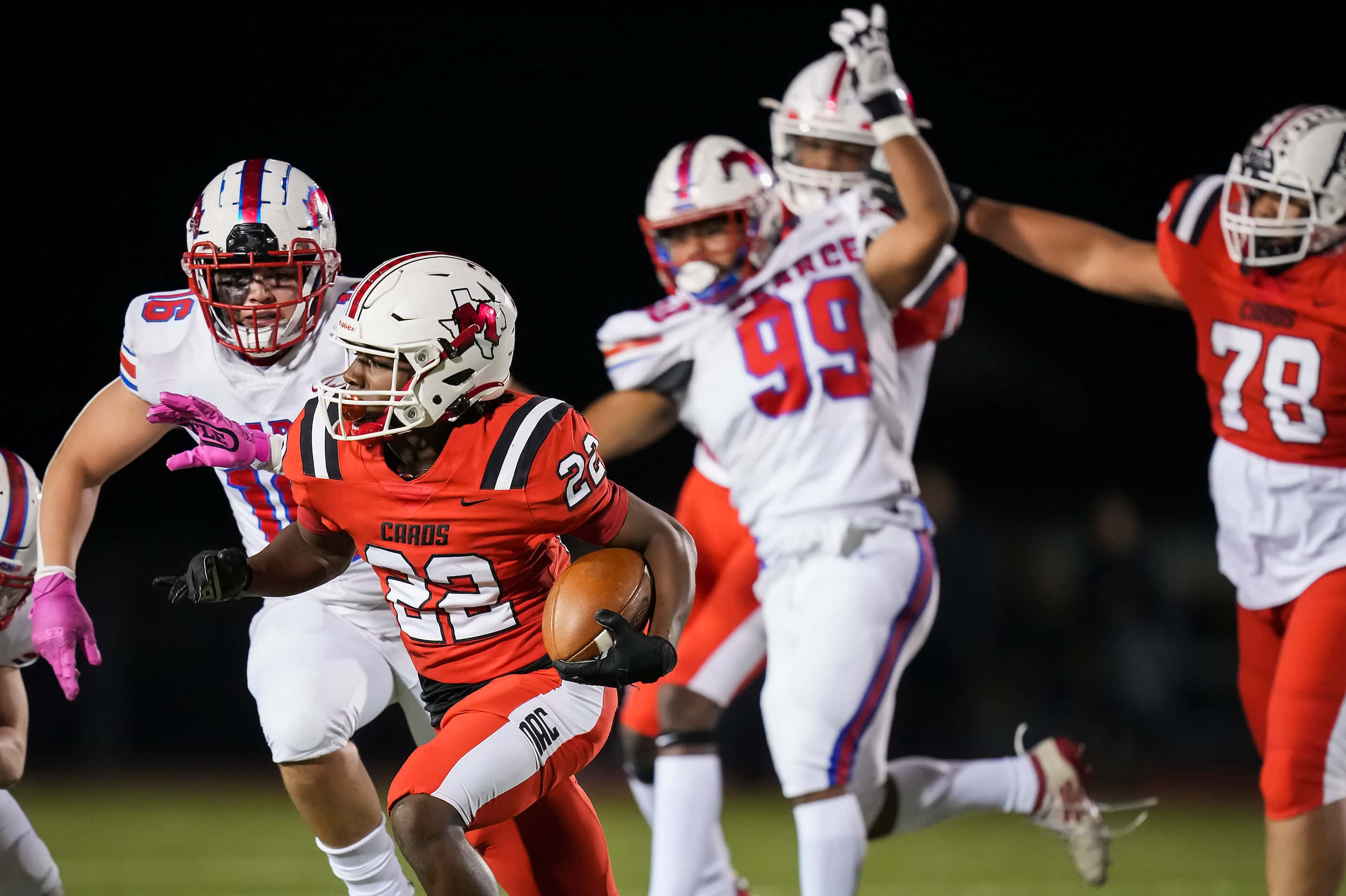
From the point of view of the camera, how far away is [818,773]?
147 inches

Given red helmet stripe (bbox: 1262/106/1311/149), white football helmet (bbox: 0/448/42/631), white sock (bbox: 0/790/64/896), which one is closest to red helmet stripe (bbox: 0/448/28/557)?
white football helmet (bbox: 0/448/42/631)

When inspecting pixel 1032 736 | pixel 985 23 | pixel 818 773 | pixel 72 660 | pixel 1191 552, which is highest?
pixel 985 23

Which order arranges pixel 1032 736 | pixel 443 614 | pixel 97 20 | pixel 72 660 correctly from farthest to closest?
pixel 97 20 → pixel 1032 736 → pixel 72 660 → pixel 443 614

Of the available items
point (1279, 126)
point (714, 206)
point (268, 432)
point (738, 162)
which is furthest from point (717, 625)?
point (1279, 126)

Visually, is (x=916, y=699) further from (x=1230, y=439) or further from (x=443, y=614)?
(x=443, y=614)

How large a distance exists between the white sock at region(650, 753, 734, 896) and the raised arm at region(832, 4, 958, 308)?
55.0 inches

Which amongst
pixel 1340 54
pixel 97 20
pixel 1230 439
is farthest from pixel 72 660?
pixel 1340 54

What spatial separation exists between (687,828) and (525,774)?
1348 millimetres

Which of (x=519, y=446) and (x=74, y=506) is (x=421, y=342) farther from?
(x=74, y=506)

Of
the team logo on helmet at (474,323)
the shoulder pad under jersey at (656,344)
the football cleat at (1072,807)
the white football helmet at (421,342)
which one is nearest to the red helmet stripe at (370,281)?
the white football helmet at (421,342)

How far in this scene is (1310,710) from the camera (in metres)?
3.56

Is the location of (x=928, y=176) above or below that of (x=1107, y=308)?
above

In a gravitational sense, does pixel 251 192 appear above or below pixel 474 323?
above

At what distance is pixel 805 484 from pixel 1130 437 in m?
8.18
